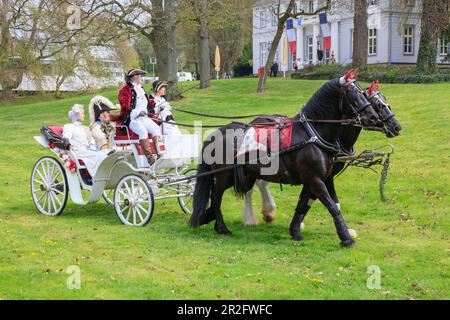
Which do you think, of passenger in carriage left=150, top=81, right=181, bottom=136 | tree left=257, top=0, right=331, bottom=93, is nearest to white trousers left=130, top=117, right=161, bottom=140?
passenger in carriage left=150, top=81, right=181, bottom=136

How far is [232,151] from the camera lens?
9.02m

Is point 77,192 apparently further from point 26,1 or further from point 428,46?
point 428,46

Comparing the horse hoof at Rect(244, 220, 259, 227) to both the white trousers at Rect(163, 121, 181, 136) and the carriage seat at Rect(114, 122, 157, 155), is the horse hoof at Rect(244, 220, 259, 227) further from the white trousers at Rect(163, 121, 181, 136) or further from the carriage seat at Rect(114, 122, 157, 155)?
the white trousers at Rect(163, 121, 181, 136)

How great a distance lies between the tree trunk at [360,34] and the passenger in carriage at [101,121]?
22.0 metres

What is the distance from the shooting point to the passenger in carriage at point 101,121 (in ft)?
35.1

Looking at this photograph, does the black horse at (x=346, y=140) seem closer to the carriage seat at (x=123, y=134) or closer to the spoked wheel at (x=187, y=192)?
the spoked wheel at (x=187, y=192)

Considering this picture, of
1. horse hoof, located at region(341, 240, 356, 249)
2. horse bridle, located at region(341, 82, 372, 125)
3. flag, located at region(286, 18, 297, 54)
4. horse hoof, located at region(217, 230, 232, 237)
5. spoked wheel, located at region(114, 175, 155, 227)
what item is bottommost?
horse hoof, located at region(217, 230, 232, 237)

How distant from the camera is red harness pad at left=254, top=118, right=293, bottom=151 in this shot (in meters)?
8.40

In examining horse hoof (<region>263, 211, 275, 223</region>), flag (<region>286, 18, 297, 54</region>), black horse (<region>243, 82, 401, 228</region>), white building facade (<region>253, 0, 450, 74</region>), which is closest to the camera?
black horse (<region>243, 82, 401, 228</region>)

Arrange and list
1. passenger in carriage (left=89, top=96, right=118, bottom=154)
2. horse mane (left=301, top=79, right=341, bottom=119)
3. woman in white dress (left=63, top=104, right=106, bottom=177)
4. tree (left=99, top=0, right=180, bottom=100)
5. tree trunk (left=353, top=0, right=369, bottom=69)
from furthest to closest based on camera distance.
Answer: tree trunk (left=353, top=0, right=369, bottom=69) < tree (left=99, top=0, right=180, bottom=100) < passenger in carriage (left=89, top=96, right=118, bottom=154) < woman in white dress (left=63, top=104, right=106, bottom=177) < horse mane (left=301, top=79, right=341, bottom=119)

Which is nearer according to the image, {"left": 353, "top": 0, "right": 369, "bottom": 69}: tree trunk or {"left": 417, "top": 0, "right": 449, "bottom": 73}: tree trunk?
{"left": 353, "top": 0, "right": 369, "bottom": 69}: tree trunk

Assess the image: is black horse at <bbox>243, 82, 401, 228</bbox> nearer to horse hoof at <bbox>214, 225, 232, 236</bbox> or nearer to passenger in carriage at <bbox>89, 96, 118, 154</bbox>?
horse hoof at <bbox>214, 225, 232, 236</bbox>

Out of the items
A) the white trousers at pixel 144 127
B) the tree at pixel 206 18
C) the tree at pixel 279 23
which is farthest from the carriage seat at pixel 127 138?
the tree at pixel 279 23

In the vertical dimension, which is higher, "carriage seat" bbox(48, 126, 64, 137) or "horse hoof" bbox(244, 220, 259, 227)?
"carriage seat" bbox(48, 126, 64, 137)
